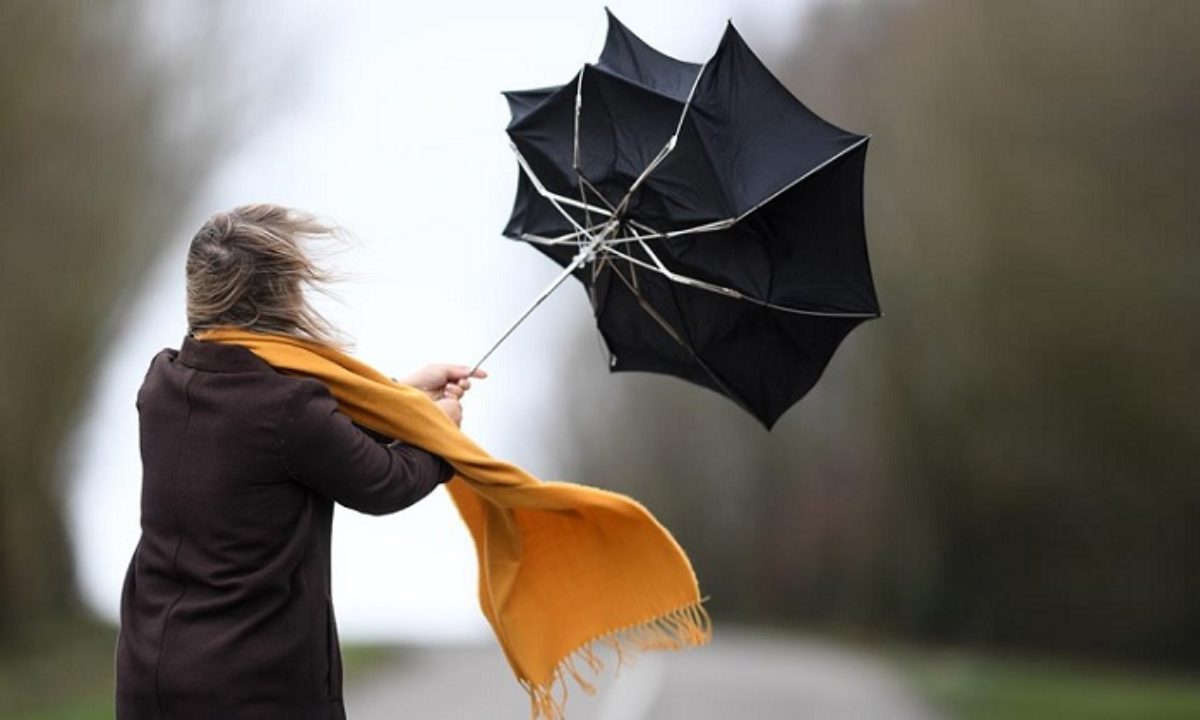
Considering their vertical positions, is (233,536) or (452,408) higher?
(452,408)

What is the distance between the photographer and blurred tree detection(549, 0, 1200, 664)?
18719 mm

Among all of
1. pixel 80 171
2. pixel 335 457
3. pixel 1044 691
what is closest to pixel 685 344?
pixel 335 457

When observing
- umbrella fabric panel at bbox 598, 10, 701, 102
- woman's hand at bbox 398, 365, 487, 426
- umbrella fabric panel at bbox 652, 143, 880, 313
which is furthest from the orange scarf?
umbrella fabric panel at bbox 598, 10, 701, 102

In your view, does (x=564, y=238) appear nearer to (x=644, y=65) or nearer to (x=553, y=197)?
(x=553, y=197)

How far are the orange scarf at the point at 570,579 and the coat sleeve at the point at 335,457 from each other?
24.2 inches

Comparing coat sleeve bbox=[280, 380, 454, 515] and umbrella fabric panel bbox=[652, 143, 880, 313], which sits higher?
umbrella fabric panel bbox=[652, 143, 880, 313]

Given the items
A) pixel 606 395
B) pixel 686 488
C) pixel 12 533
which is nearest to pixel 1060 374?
pixel 12 533

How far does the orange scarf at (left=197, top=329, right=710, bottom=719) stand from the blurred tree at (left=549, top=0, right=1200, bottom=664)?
45.5 feet

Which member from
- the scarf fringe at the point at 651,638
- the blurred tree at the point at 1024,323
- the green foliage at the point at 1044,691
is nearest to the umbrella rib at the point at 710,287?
the scarf fringe at the point at 651,638

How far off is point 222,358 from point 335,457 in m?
0.30

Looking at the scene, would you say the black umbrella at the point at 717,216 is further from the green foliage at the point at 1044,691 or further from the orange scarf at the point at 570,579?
Answer: the green foliage at the point at 1044,691

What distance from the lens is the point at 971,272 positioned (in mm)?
22203

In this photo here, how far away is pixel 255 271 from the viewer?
3949 mm

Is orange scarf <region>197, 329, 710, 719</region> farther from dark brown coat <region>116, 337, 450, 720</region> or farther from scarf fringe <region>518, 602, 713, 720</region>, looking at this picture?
dark brown coat <region>116, 337, 450, 720</region>
